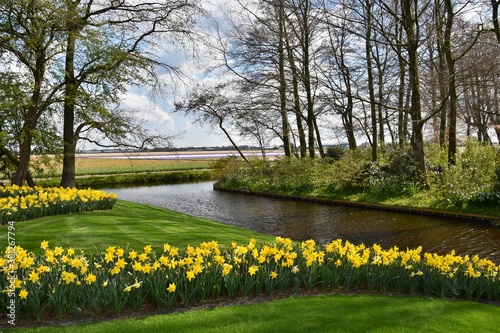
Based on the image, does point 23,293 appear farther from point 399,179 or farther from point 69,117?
point 399,179

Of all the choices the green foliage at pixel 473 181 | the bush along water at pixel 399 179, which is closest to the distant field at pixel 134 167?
the bush along water at pixel 399 179

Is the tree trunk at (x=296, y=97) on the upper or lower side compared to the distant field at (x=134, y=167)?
upper

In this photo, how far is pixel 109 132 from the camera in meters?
14.5

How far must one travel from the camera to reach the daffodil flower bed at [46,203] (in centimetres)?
790

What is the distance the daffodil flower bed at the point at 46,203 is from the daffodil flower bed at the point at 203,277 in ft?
13.4

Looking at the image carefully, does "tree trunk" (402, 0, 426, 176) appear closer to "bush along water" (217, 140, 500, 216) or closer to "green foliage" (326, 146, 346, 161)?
"bush along water" (217, 140, 500, 216)

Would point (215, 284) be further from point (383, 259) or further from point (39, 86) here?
point (39, 86)

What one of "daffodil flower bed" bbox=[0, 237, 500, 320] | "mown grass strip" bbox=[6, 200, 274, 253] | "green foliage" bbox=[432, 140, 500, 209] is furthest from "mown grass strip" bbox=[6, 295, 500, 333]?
"green foliage" bbox=[432, 140, 500, 209]

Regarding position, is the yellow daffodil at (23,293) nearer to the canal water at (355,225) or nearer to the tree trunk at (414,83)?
the canal water at (355,225)

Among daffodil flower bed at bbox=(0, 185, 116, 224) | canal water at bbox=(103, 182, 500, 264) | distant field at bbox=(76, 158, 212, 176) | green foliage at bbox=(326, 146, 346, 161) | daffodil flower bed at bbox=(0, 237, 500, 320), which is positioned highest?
green foliage at bbox=(326, 146, 346, 161)

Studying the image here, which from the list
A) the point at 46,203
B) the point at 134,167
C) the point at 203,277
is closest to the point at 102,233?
the point at 46,203

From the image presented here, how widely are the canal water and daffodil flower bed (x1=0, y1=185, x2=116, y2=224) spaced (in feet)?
15.3

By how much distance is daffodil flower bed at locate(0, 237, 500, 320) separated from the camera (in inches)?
144

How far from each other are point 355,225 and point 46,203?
8.26 meters
